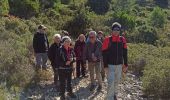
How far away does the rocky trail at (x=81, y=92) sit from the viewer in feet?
37.7

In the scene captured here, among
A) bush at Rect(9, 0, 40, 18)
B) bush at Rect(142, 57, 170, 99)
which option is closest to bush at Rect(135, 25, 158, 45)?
bush at Rect(9, 0, 40, 18)

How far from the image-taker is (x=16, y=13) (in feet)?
89.7

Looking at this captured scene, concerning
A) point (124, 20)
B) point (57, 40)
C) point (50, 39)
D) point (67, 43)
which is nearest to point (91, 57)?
point (57, 40)

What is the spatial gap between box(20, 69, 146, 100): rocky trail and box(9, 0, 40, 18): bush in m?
14.5

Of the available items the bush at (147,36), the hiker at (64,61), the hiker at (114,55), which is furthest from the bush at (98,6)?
the hiker at (114,55)

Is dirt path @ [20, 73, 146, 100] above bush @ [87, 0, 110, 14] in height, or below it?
below

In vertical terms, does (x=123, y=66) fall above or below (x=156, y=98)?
above

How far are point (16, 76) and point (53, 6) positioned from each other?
20.1m

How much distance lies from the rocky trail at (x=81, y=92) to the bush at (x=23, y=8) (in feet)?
47.5

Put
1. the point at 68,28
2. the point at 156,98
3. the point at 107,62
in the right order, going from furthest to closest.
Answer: the point at 68,28 < the point at 156,98 < the point at 107,62

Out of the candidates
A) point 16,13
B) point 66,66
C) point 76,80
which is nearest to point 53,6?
→ point 16,13

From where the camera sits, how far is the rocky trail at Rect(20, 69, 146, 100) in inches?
452

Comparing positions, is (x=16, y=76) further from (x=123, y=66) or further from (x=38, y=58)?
(x=123, y=66)

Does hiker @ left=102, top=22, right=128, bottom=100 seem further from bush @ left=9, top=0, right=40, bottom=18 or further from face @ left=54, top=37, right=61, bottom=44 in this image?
bush @ left=9, top=0, right=40, bottom=18
